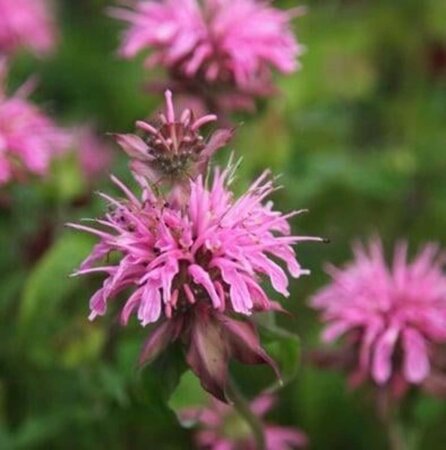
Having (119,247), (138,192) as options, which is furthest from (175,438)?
(119,247)

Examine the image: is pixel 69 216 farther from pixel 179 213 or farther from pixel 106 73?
pixel 106 73

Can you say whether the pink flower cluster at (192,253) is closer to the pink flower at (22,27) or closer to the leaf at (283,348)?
the leaf at (283,348)

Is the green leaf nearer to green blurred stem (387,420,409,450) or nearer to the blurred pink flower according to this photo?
green blurred stem (387,420,409,450)

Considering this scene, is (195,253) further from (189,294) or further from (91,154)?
(91,154)

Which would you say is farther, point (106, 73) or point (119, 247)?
point (106, 73)

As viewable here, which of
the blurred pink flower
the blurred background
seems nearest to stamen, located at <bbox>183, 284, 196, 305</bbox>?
the blurred background

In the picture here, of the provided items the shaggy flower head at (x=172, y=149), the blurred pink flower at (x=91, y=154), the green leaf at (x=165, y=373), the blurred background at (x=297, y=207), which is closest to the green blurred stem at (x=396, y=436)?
the blurred background at (x=297, y=207)
